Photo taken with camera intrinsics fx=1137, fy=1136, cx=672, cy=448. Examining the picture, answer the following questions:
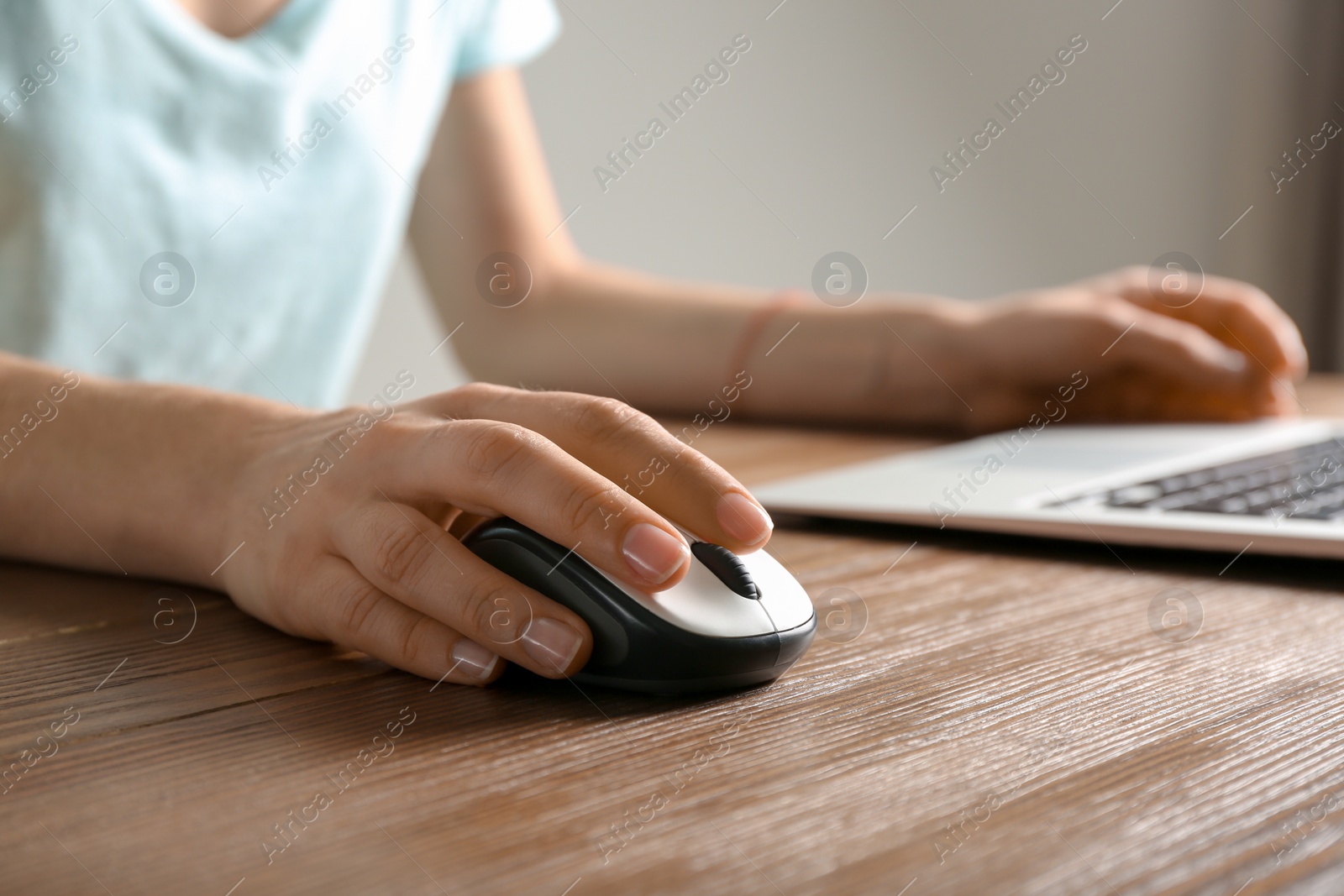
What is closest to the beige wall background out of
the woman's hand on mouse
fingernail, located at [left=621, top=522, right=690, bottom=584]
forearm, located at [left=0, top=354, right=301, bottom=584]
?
forearm, located at [left=0, top=354, right=301, bottom=584]

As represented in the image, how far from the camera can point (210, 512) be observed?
0.53 metres

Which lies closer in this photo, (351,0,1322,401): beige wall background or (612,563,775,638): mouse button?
(612,563,775,638): mouse button

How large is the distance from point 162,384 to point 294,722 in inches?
10.5

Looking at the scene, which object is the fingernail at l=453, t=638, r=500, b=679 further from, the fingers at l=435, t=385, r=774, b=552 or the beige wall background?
the beige wall background

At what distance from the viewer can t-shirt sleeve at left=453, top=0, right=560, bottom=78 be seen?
124 cm

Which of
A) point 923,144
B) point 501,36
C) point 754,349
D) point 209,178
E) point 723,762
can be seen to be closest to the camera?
point 723,762

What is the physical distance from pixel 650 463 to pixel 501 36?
955 mm

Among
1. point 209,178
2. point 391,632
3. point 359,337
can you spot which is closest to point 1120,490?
point 391,632

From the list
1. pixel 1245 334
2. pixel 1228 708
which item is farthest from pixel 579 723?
pixel 1245 334

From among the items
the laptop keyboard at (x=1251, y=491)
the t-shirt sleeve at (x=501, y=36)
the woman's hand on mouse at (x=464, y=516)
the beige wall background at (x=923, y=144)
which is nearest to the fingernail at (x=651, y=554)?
the woman's hand on mouse at (x=464, y=516)

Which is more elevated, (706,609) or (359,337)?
(359,337)

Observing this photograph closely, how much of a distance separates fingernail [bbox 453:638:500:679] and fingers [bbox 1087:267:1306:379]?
2.71 ft

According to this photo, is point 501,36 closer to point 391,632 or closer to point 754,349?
point 754,349

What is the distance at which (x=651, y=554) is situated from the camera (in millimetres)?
410
